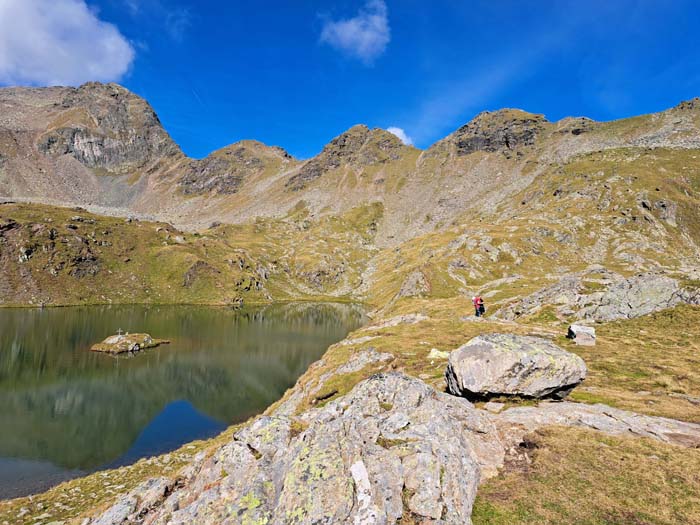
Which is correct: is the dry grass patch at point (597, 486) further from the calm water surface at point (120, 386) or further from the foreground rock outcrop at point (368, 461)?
the calm water surface at point (120, 386)

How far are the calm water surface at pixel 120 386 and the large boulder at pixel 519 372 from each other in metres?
43.9

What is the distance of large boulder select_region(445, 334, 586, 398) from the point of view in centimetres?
2527

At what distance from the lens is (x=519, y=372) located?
25344mm

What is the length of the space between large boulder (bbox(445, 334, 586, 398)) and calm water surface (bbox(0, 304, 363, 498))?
43911 millimetres

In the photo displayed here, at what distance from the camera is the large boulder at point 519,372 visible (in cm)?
2527

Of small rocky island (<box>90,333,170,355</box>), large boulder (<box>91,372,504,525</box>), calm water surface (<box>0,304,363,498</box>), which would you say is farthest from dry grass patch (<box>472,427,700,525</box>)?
small rocky island (<box>90,333,170,355</box>)

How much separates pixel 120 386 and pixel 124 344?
2945 centimetres

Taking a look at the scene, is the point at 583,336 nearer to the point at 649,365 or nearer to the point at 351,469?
the point at 649,365

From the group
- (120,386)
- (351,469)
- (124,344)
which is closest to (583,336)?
(351,469)

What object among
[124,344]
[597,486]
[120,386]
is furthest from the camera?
[124,344]

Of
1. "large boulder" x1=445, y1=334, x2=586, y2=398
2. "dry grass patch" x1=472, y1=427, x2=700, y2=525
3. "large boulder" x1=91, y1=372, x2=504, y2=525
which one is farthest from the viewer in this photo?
"large boulder" x1=445, y1=334, x2=586, y2=398

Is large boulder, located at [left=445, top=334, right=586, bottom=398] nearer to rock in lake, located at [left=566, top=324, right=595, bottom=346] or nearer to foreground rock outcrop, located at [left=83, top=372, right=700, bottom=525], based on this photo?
foreground rock outcrop, located at [left=83, top=372, right=700, bottom=525]

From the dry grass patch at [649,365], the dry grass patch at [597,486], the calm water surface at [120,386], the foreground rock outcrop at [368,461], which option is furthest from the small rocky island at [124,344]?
the dry grass patch at [597,486]

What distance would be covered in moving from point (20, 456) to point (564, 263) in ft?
638
